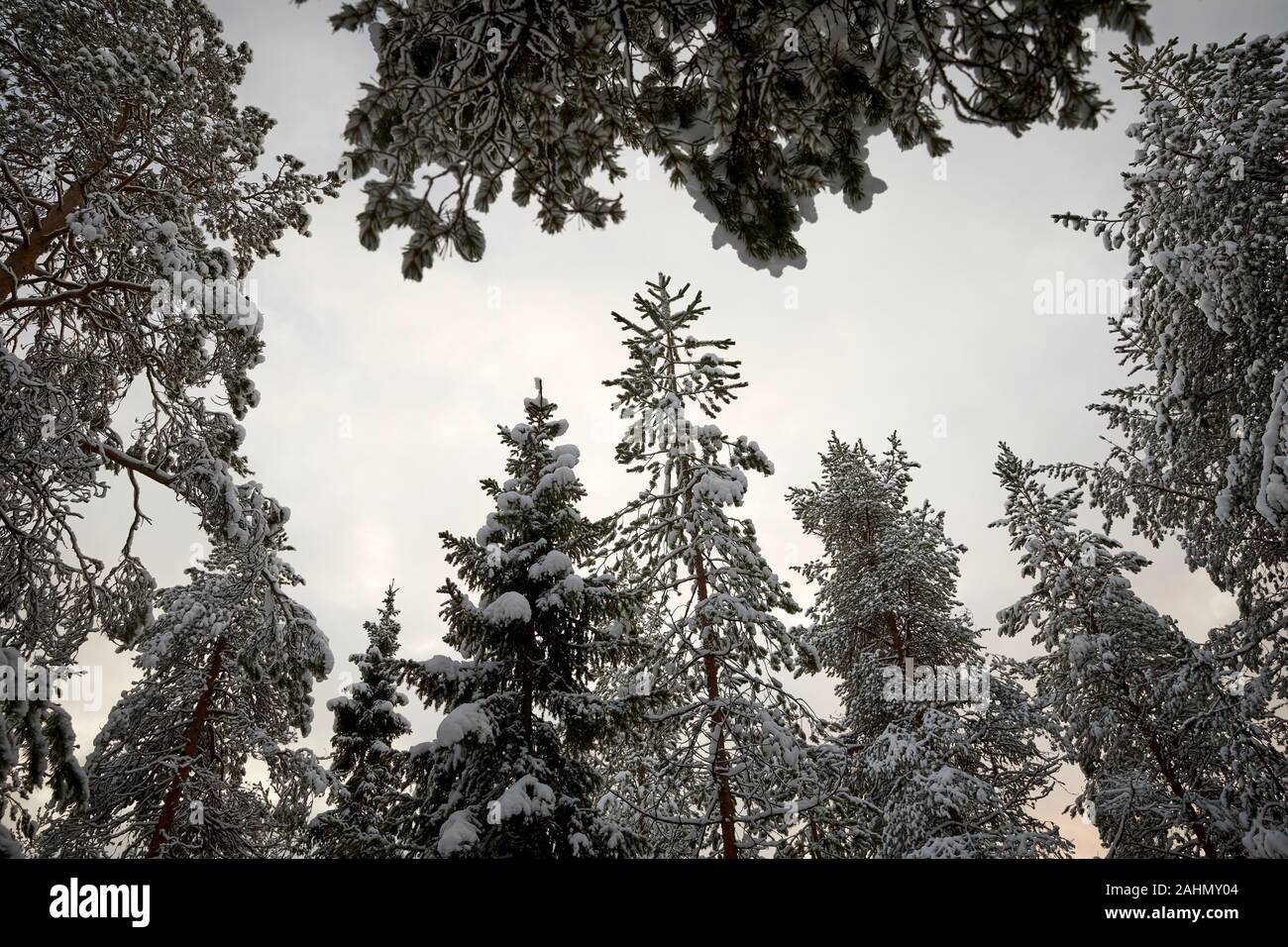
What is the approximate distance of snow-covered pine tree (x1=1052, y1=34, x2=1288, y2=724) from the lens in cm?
873

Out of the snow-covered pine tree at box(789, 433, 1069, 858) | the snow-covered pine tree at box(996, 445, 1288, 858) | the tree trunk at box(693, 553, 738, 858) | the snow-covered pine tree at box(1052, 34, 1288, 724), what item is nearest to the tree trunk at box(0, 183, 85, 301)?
the tree trunk at box(693, 553, 738, 858)

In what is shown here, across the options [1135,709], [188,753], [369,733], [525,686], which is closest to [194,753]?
[188,753]

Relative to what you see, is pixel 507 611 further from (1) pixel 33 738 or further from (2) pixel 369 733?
(2) pixel 369 733

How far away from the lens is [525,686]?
8.25m

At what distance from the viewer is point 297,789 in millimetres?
10906

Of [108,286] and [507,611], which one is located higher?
[108,286]

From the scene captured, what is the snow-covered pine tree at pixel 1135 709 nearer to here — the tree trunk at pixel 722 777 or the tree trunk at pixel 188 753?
the tree trunk at pixel 722 777

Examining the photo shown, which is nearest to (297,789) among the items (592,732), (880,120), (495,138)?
(592,732)

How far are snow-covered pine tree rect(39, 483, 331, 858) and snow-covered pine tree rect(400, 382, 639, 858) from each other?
143 inches

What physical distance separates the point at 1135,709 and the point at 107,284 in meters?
16.5

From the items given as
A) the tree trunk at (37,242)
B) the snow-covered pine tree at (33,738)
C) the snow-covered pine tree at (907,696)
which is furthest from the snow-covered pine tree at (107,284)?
the snow-covered pine tree at (907,696)

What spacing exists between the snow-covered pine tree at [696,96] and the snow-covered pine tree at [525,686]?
597 centimetres
